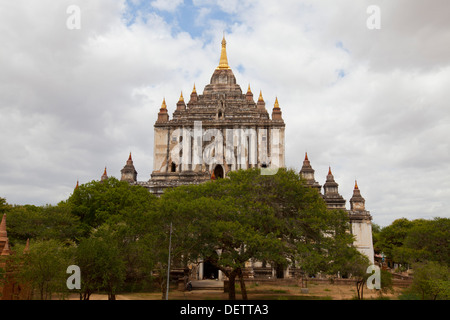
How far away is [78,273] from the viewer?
2506cm

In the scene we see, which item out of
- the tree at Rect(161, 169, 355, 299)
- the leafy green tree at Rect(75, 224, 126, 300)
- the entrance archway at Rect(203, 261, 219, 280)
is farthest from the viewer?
the entrance archway at Rect(203, 261, 219, 280)

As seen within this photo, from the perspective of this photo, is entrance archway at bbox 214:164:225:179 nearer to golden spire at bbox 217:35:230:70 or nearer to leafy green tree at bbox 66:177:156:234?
leafy green tree at bbox 66:177:156:234

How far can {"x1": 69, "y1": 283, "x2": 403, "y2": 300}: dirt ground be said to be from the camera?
33.4m

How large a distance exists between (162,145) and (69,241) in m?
30.4

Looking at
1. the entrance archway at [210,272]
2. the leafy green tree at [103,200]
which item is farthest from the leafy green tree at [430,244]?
the leafy green tree at [103,200]

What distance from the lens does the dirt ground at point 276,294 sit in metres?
33.4

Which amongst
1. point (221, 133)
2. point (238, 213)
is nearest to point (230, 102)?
point (221, 133)

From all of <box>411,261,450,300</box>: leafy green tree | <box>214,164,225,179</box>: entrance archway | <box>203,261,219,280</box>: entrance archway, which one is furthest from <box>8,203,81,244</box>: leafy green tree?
<box>411,261,450,300</box>: leafy green tree

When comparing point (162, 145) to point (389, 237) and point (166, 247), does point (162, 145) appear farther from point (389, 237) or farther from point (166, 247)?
point (389, 237)

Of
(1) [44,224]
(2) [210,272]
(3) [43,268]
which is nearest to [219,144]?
(2) [210,272]

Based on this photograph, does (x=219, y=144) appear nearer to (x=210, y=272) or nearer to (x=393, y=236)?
(x=210, y=272)

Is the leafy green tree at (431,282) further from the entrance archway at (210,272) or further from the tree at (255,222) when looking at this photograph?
the entrance archway at (210,272)

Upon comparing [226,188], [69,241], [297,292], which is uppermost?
[226,188]
